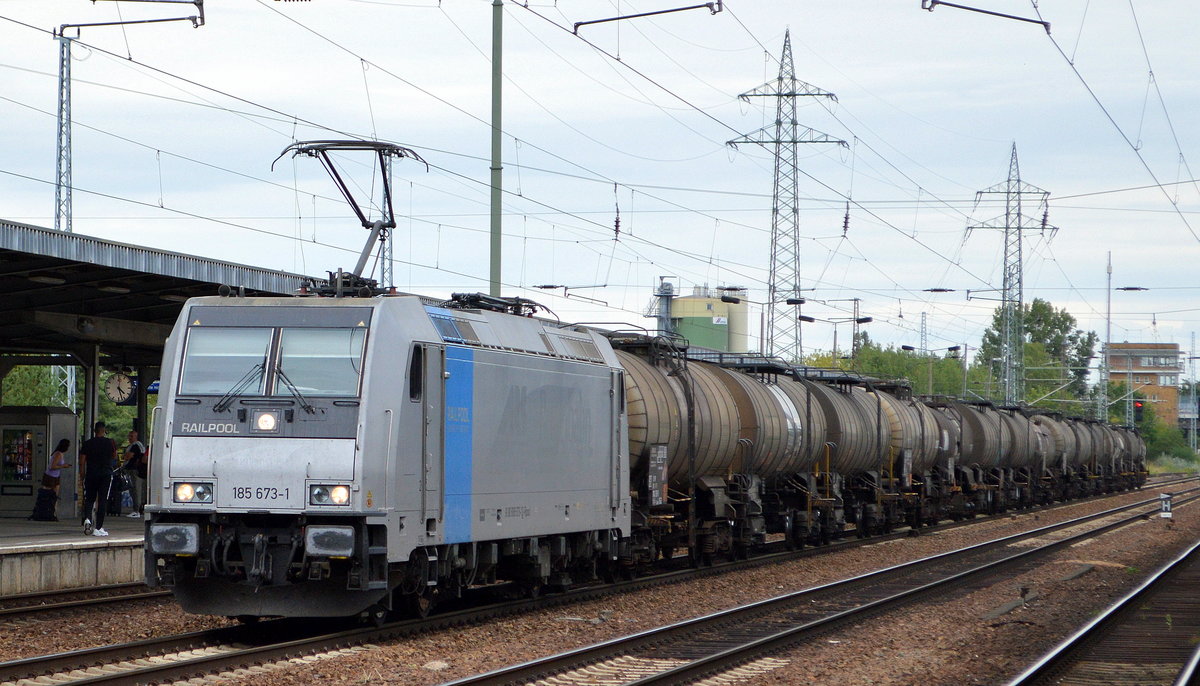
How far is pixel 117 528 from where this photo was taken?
22.6 m

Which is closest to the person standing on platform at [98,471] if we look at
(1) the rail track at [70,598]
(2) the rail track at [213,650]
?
(1) the rail track at [70,598]

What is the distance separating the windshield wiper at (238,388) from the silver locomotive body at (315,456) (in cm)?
1

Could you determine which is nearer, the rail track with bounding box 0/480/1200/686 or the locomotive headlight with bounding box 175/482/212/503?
the rail track with bounding box 0/480/1200/686

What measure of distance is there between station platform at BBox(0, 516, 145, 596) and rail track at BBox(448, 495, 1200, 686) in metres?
7.96

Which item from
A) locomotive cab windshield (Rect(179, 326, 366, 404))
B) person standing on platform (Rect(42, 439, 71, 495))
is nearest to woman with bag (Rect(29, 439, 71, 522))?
person standing on platform (Rect(42, 439, 71, 495))

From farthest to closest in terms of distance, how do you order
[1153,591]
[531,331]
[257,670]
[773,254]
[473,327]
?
1. [773,254]
2. [1153,591]
3. [531,331]
4. [473,327]
5. [257,670]

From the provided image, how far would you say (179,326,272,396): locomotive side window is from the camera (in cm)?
1302

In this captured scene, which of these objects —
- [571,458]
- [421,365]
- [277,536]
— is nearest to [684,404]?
[571,458]

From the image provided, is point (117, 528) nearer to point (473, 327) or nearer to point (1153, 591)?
point (473, 327)

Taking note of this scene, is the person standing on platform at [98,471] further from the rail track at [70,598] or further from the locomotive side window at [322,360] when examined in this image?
the locomotive side window at [322,360]

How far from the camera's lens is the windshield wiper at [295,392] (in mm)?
12758

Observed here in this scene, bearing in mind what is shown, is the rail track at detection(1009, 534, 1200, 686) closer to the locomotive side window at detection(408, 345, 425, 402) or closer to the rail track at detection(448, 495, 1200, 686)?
the rail track at detection(448, 495, 1200, 686)

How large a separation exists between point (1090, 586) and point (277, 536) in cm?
1342

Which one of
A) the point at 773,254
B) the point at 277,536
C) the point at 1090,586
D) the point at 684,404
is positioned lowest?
the point at 1090,586
